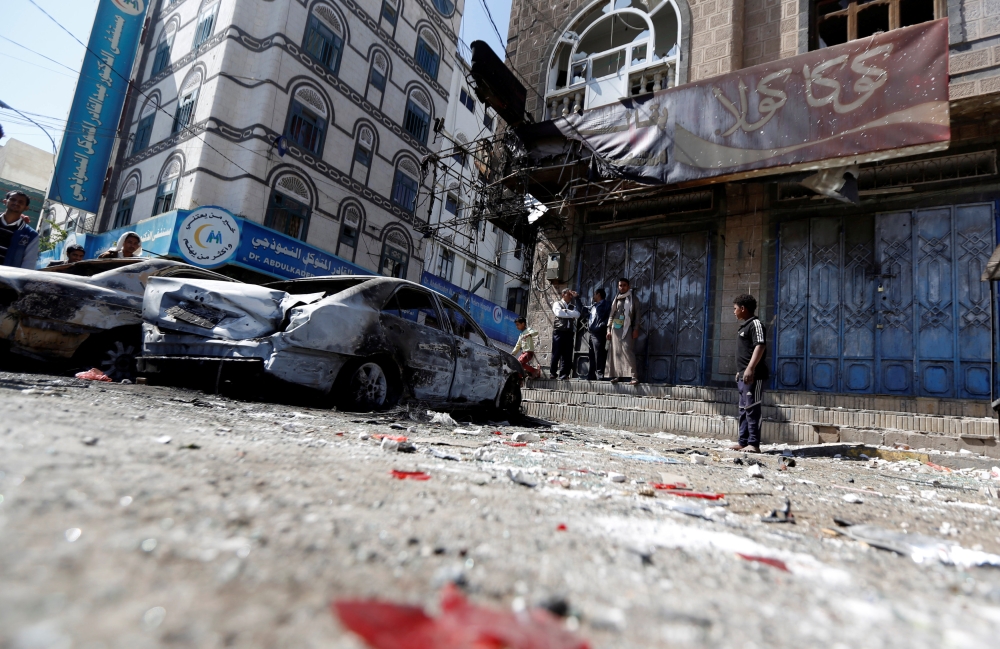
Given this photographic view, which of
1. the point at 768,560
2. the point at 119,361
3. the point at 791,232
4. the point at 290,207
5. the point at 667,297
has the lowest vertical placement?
the point at 768,560

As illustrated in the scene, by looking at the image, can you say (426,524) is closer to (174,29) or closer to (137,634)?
(137,634)

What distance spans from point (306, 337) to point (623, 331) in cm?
600

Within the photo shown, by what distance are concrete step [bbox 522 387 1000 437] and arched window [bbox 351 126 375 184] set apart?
522 inches

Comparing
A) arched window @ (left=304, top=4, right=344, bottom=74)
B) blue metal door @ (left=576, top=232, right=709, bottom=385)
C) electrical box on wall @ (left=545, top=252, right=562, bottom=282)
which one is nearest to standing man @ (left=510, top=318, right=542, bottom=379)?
blue metal door @ (left=576, top=232, right=709, bottom=385)

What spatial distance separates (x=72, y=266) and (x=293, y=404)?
260 cm

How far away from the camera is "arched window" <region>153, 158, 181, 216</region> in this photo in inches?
612

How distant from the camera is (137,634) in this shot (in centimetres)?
68

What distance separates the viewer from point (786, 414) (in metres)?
6.56

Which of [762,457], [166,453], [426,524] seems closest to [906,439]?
[762,457]

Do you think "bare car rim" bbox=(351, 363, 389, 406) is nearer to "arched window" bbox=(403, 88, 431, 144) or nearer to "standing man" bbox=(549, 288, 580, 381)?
"standing man" bbox=(549, 288, 580, 381)

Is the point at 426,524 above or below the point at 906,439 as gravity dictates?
below

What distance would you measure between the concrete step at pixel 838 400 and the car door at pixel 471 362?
2808 mm

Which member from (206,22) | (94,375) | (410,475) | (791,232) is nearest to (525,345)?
(791,232)

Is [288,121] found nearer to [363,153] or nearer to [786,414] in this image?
[363,153]
